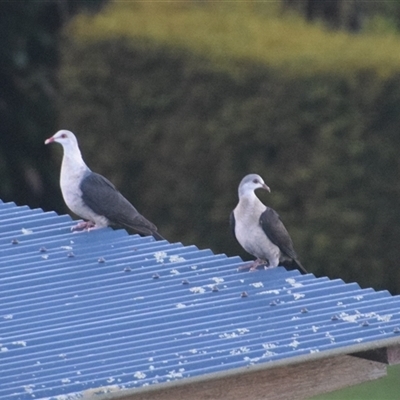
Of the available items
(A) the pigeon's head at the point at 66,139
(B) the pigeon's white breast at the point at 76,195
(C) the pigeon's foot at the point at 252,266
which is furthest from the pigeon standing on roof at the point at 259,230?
(A) the pigeon's head at the point at 66,139

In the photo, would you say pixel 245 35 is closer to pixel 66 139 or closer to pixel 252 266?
pixel 66 139

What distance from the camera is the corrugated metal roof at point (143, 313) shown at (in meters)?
5.62

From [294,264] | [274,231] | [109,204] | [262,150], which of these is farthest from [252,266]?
[262,150]

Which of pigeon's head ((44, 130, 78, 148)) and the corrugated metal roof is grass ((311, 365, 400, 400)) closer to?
pigeon's head ((44, 130, 78, 148))

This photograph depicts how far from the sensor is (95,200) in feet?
26.9

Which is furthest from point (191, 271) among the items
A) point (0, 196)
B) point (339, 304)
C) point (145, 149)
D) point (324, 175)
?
point (0, 196)

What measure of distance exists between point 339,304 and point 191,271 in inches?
31.0

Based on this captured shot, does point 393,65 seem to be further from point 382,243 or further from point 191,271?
point 191,271

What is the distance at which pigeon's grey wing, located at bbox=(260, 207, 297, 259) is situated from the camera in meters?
7.91

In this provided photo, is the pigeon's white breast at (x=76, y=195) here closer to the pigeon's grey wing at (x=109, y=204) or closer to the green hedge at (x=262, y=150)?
the pigeon's grey wing at (x=109, y=204)

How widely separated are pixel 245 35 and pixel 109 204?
668 centimetres

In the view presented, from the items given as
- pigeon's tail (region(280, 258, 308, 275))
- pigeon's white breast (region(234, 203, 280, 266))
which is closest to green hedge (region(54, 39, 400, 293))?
pigeon's tail (region(280, 258, 308, 275))

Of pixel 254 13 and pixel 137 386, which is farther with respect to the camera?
pixel 254 13

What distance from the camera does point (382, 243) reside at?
44.2 feet
